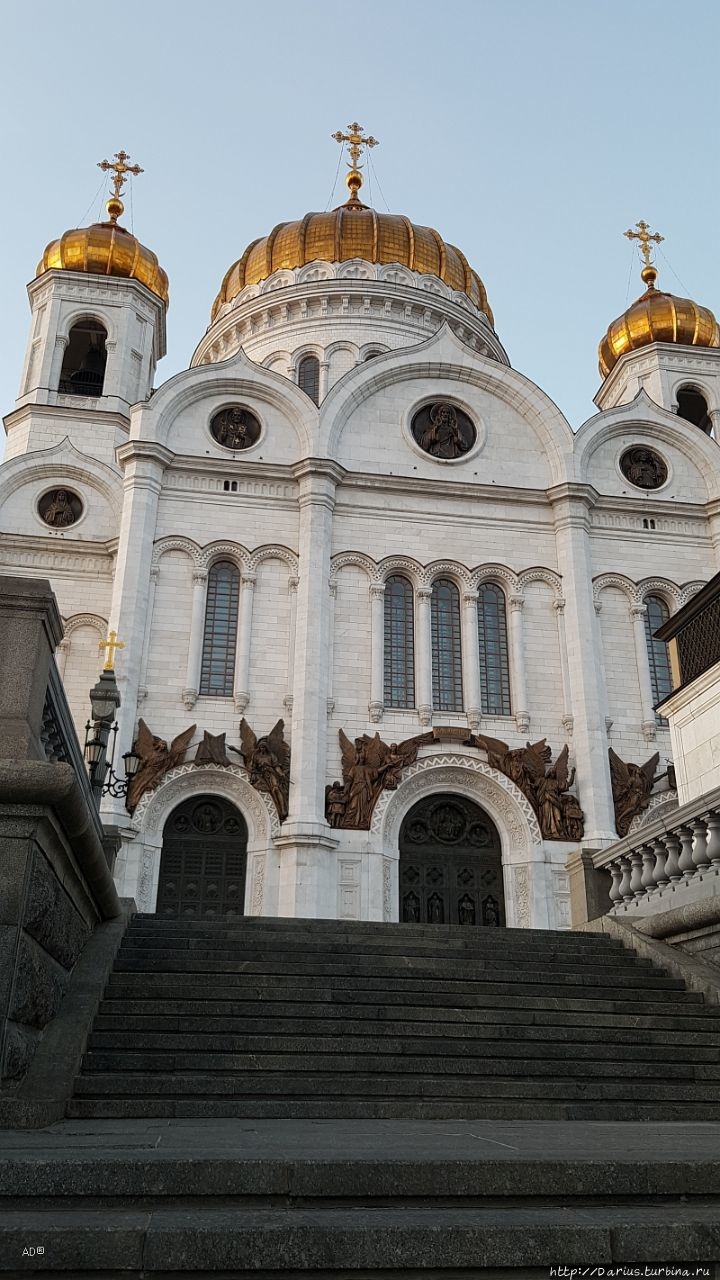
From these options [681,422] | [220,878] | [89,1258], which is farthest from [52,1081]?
[681,422]

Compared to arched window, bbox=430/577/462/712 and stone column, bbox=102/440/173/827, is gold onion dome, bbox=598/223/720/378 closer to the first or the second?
arched window, bbox=430/577/462/712

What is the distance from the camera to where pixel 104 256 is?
29.4 meters

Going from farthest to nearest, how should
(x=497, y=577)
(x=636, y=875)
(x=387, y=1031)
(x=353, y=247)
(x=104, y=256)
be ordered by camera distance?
(x=353, y=247) < (x=104, y=256) < (x=497, y=577) < (x=636, y=875) < (x=387, y=1031)

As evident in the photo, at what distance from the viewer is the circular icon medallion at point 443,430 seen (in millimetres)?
23422

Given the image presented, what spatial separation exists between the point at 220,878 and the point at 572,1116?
12.5 m

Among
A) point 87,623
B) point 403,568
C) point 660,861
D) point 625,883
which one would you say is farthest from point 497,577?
point 660,861

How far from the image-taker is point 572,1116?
6965mm

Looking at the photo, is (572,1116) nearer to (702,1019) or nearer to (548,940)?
(702,1019)

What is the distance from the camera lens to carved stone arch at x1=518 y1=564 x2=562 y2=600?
22172 millimetres

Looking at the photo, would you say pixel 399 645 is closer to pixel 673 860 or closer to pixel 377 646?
pixel 377 646

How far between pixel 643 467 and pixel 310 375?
519 inches

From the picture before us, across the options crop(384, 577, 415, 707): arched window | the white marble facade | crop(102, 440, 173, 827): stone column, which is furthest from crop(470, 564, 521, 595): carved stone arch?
crop(102, 440, 173, 827): stone column

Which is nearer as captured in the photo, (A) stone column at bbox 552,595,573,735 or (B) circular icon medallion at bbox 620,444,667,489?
(A) stone column at bbox 552,595,573,735

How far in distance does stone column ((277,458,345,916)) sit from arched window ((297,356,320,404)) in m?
11.4
